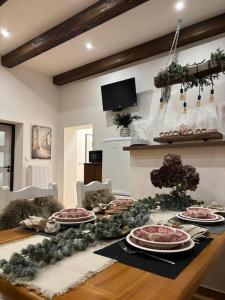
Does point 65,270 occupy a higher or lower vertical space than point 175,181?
lower

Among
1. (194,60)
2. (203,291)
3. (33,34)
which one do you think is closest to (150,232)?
(203,291)

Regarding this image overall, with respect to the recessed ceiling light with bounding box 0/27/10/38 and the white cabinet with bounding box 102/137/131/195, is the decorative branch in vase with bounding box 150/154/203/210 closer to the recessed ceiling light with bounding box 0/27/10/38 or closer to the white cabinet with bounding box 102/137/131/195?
the white cabinet with bounding box 102/137/131/195

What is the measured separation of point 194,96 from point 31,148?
3.18 m

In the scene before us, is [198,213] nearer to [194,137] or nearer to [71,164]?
[194,137]

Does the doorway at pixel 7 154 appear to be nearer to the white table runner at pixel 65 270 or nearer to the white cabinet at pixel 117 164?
the white cabinet at pixel 117 164

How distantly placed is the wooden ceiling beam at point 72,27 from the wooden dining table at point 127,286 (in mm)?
2765

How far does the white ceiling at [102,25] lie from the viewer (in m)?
2.93

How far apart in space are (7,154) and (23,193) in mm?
3489

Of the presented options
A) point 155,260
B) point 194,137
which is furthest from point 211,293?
point 155,260

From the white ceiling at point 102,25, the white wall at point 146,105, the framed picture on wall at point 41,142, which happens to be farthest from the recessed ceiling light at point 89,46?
the framed picture on wall at point 41,142

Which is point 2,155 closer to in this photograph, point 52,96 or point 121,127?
point 52,96

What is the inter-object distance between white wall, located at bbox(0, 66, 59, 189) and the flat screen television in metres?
1.43

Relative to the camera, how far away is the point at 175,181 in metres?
1.80

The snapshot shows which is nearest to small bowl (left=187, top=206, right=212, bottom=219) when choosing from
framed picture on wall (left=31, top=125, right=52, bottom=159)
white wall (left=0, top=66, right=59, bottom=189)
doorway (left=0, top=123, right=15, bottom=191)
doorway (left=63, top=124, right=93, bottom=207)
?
doorway (left=63, top=124, right=93, bottom=207)
